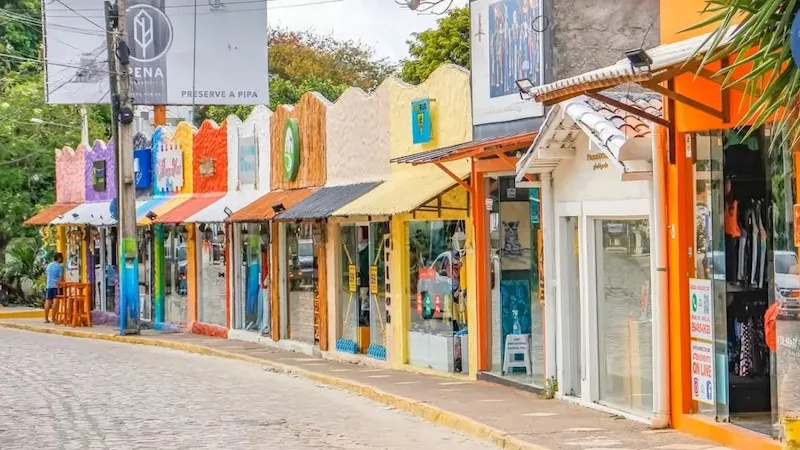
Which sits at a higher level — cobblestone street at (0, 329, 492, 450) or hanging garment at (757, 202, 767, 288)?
hanging garment at (757, 202, 767, 288)

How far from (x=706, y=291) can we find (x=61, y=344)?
18556 millimetres

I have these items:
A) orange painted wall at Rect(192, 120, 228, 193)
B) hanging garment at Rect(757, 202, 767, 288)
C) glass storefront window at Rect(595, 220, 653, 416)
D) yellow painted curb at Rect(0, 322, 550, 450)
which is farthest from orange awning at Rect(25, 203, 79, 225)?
hanging garment at Rect(757, 202, 767, 288)

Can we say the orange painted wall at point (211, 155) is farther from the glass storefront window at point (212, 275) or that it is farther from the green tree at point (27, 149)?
the green tree at point (27, 149)

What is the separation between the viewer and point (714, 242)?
12273mm

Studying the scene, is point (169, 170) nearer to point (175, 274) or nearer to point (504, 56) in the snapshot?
point (175, 274)

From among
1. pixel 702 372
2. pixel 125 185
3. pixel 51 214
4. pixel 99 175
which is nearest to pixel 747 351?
pixel 702 372

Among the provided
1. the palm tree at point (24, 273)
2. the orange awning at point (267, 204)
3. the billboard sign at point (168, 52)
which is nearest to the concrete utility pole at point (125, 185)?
the orange awning at point (267, 204)

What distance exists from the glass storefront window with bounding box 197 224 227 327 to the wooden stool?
3969mm

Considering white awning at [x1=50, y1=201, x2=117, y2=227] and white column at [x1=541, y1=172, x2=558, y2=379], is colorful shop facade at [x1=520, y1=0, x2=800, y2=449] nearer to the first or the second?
white column at [x1=541, y1=172, x2=558, y2=379]

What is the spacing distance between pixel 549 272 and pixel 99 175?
71.6 feet

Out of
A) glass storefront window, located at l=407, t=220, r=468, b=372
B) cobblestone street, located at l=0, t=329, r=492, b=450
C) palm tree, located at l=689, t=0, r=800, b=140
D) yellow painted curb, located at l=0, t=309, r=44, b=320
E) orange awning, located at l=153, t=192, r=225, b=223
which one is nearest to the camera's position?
palm tree, located at l=689, t=0, r=800, b=140

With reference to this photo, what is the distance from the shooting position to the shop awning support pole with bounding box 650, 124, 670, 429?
41.8ft

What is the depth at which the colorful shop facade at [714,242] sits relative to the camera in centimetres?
1111

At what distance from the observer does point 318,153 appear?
24844 mm
